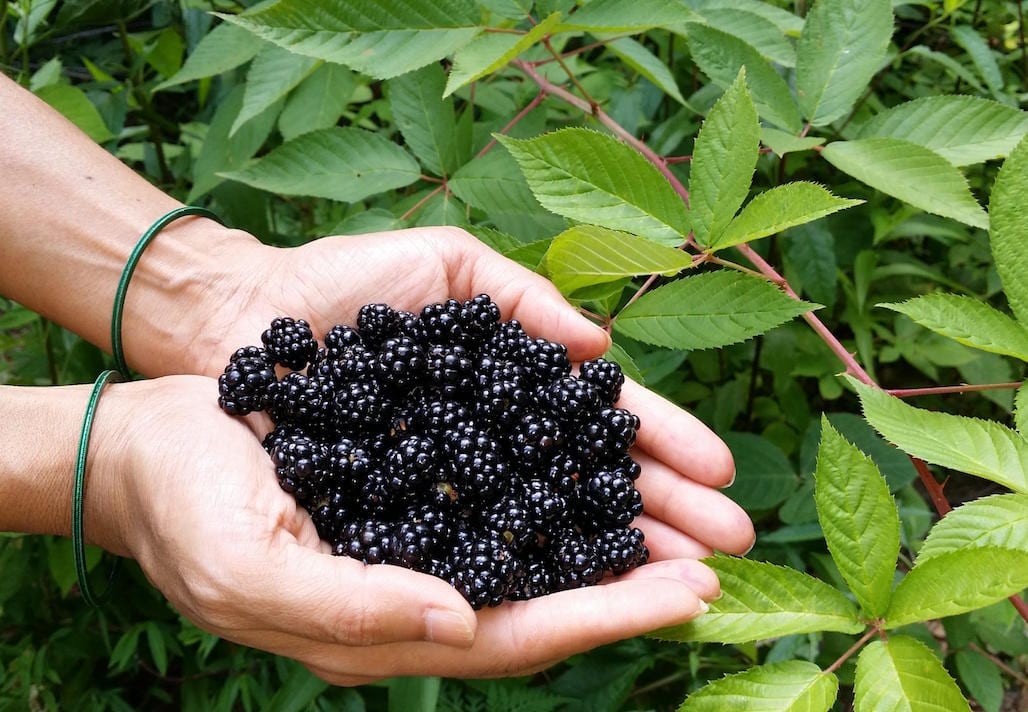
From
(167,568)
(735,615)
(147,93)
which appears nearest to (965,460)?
(735,615)

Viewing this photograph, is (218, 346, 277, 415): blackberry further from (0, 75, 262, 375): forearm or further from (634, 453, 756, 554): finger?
(634, 453, 756, 554): finger

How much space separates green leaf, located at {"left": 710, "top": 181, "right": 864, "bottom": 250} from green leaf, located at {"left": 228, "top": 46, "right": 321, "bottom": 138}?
1.12 metres

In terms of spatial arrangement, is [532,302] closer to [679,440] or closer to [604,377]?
[604,377]

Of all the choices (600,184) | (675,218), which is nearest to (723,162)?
(675,218)

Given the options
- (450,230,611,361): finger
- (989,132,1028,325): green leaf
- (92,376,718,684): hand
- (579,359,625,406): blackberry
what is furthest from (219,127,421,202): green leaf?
(989,132,1028,325): green leaf

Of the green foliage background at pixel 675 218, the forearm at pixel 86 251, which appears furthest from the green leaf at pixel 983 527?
the forearm at pixel 86 251

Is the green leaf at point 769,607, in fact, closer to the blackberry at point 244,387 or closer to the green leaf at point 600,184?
the green leaf at point 600,184

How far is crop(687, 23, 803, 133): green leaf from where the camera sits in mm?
1799

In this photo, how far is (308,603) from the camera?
4.45 ft

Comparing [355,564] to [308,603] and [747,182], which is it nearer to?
[308,603]

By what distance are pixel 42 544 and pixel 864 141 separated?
2672mm

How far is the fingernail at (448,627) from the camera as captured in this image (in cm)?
133

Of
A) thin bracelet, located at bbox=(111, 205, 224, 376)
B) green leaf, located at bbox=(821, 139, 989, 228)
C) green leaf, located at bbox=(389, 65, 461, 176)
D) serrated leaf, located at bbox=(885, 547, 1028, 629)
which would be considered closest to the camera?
serrated leaf, located at bbox=(885, 547, 1028, 629)

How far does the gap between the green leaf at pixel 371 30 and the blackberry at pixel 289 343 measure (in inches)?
26.1
